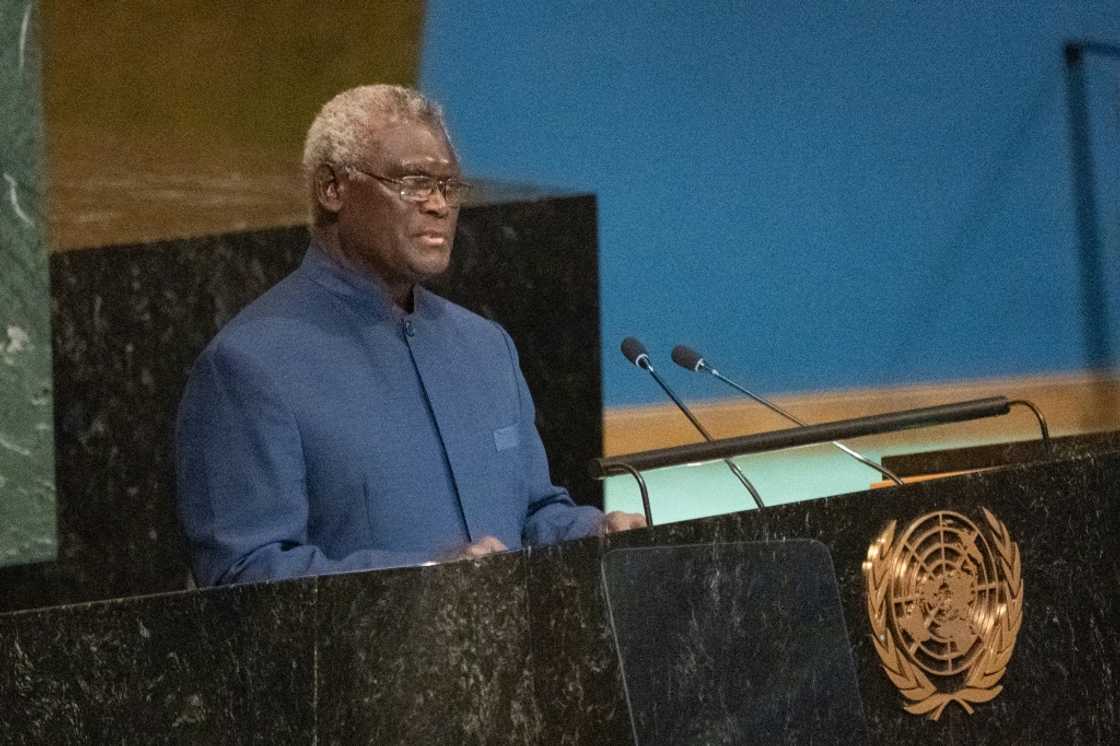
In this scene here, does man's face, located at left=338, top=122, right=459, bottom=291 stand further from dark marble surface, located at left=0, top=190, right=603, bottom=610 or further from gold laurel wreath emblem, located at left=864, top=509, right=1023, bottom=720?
dark marble surface, located at left=0, top=190, right=603, bottom=610

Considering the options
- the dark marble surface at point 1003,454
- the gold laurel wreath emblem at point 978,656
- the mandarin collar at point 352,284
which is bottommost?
the gold laurel wreath emblem at point 978,656

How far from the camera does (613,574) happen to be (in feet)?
6.80

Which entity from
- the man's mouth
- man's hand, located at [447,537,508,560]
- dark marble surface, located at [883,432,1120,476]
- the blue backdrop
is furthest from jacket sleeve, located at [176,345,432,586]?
the blue backdrop

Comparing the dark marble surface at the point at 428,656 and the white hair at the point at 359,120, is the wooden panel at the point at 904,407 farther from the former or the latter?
the dark marble surface at the point at 428,656

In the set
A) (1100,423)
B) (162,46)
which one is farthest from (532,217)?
(1100,423)

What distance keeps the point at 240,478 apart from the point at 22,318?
1.62 m

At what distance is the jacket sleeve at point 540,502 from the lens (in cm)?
276

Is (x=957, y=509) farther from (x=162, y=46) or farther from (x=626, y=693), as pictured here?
(x=162, y=46)

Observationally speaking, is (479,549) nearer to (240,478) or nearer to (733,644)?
(733,644)

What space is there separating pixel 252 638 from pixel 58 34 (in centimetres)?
257

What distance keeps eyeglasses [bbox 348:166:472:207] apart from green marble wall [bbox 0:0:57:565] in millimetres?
1351

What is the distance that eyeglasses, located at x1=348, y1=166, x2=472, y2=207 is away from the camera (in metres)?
2.82

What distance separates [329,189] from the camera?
114 inches

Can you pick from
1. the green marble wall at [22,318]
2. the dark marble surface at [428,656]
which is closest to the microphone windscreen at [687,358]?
the dark marble surface at [428,656]
